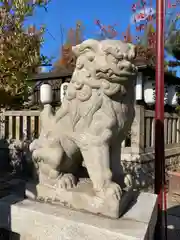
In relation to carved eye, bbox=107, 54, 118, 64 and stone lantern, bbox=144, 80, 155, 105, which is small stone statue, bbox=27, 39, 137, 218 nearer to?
carved eye, bbox=107, 54, 118, 64

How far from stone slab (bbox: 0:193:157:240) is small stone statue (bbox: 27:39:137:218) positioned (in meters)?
0.07

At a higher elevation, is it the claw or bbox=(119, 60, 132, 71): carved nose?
bbox=(119, 60, 132, 71): carved nose

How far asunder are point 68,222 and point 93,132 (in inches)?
19.7

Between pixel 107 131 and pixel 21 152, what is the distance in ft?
11.2

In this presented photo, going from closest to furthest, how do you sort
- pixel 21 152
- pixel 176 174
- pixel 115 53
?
pixel 115 53 < pixel 176 174 < pixel 21 152

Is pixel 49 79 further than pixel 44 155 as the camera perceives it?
Yes

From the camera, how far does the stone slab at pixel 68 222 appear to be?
1265 millimetres

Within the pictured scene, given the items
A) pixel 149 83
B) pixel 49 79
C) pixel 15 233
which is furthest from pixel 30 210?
pixel 49 79

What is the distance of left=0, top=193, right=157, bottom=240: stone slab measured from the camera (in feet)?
4.15

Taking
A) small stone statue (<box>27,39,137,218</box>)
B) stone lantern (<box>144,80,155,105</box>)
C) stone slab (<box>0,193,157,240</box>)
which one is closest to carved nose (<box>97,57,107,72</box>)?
small stone statue (<box>27,39,137,218</box>)

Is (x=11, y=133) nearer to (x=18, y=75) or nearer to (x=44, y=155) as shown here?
Answer: (x=18, y=75)

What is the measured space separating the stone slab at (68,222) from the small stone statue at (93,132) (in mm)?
71

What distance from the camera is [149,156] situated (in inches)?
148

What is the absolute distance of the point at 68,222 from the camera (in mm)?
1345
